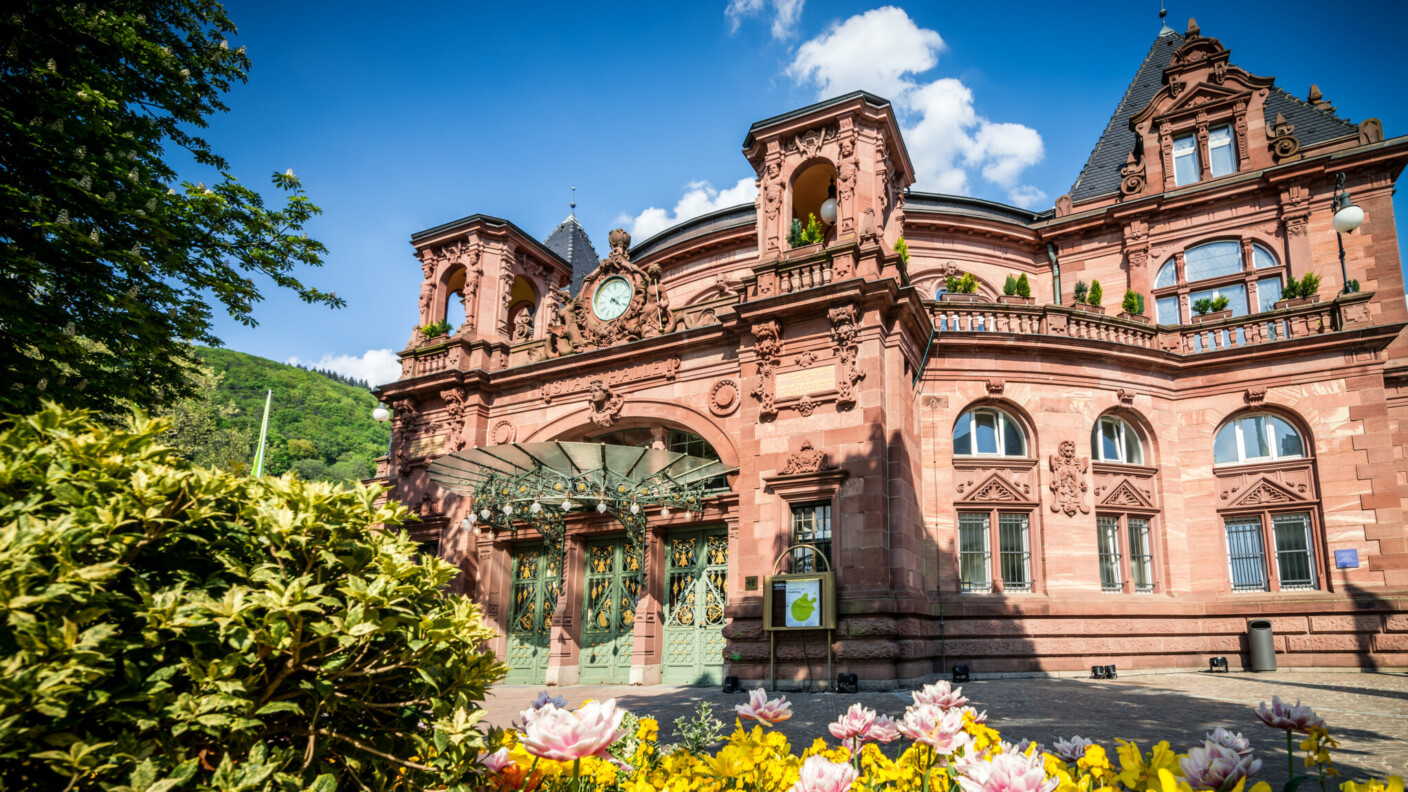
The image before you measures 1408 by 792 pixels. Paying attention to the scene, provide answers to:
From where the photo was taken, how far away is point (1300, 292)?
2041 cm

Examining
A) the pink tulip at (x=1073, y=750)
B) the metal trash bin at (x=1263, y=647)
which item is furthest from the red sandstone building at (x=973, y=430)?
the pink tulip at (x=1073, y=750)

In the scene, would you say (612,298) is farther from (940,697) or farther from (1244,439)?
(940,697)

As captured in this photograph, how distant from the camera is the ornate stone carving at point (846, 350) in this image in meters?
16.7

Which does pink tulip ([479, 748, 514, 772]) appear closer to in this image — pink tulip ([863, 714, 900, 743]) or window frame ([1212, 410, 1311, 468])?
pink tulip ([863, 714, 900, 743])

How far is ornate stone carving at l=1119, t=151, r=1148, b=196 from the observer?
2470cm

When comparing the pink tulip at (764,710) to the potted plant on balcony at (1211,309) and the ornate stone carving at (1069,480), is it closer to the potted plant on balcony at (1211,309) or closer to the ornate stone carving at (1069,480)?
the ornate stone carving at (1069,480)

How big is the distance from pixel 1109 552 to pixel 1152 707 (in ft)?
26.8

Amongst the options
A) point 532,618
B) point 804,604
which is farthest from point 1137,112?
point 532,618

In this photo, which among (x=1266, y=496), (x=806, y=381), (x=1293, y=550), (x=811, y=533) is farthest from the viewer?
(x=1266, y=496)

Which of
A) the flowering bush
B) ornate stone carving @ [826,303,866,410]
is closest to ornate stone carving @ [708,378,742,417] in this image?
ornate stone carving @ [826,303,866,410]

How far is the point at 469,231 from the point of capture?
82.3 feet

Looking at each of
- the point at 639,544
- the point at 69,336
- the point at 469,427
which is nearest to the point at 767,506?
the point at 639,544

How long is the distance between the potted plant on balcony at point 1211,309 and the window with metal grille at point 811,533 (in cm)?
1271

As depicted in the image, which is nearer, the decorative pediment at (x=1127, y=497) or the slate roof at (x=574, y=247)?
Answer: the decorative pediment at (x=1127, y=497)
